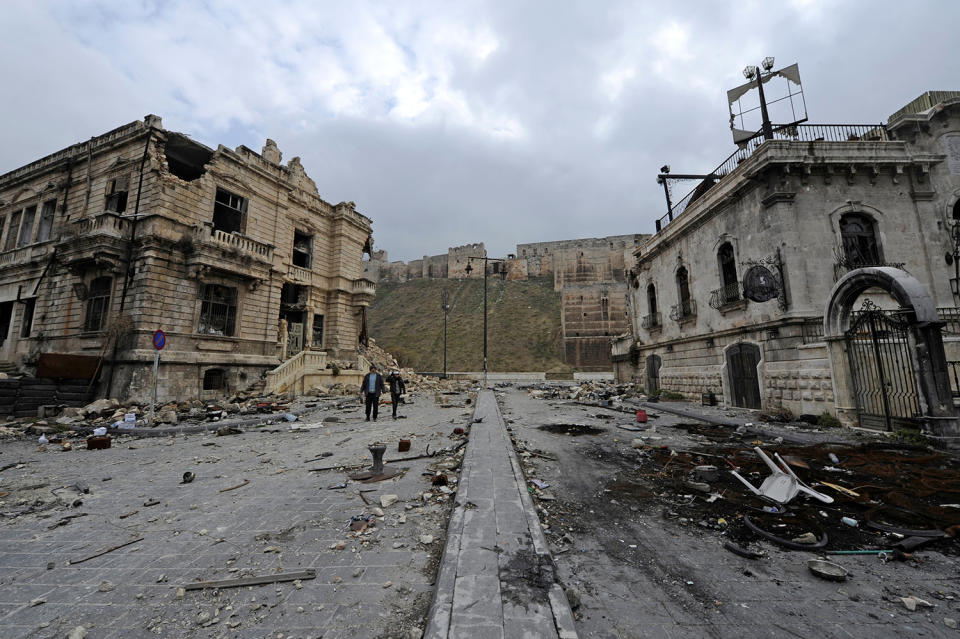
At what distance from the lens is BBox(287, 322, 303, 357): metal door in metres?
20.3

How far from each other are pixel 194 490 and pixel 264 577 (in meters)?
3.17

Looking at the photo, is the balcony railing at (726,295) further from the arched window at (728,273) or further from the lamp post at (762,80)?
the lamp post at (762,80)

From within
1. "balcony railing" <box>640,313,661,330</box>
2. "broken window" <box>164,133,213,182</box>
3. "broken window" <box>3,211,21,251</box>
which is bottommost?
"balcony railing" <box>640,313,661,330</box>

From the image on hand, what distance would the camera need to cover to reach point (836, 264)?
34.3 ft

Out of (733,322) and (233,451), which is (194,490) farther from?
(733,322)

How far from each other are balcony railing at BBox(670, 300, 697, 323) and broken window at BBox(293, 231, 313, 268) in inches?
802

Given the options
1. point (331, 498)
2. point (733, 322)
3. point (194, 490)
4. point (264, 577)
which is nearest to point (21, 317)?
point (194, 490)

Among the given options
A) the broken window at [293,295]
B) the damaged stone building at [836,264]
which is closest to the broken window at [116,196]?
the broken window at [293,295]

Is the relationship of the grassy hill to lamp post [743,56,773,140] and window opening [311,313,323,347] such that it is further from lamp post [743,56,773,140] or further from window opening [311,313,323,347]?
lamp post [743,56,773,140]

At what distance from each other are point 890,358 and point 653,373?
1030cm

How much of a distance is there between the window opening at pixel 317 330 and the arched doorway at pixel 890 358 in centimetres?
2268

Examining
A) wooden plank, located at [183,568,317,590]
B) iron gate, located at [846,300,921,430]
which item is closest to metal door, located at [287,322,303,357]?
wooden plank, located at [183,568,317,590]

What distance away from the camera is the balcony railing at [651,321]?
1788 centimetres

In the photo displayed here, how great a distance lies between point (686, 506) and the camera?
3.94m
